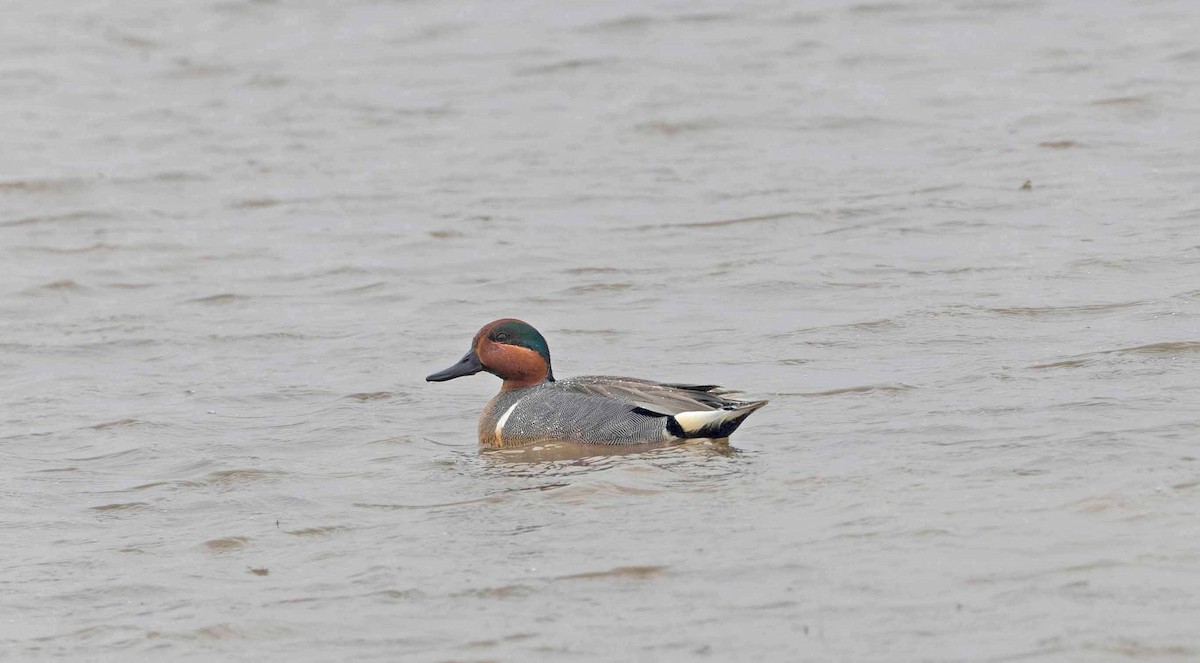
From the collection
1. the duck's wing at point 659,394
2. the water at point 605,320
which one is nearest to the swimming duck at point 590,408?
the duck's wing at point 659,394

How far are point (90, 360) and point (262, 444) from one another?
93.6 inches

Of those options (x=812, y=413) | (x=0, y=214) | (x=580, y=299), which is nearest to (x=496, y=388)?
(x=580, y=299)

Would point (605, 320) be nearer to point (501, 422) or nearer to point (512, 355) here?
point (512, 355)

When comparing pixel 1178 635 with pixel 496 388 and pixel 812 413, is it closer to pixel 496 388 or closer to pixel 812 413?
pixel 812 413

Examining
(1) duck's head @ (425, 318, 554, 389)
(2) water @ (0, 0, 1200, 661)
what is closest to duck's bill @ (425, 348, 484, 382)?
(1) duck's head @ (425, 318, 554, 389)

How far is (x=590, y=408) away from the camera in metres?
7.96

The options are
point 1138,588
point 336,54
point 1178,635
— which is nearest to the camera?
point 1178,635

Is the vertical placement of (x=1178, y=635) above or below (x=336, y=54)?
below

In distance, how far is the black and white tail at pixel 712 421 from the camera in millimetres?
7574

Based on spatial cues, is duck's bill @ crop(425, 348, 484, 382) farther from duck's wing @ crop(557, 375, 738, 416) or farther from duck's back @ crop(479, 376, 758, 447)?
duck's wing @ crop(557, 375, 738, 416)

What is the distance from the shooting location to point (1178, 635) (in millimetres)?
4832

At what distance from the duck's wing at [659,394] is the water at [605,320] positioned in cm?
24

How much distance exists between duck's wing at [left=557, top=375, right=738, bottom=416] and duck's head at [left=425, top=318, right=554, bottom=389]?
47cm

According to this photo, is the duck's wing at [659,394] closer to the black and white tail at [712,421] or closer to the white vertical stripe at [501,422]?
the black and white tail at [712,421]
